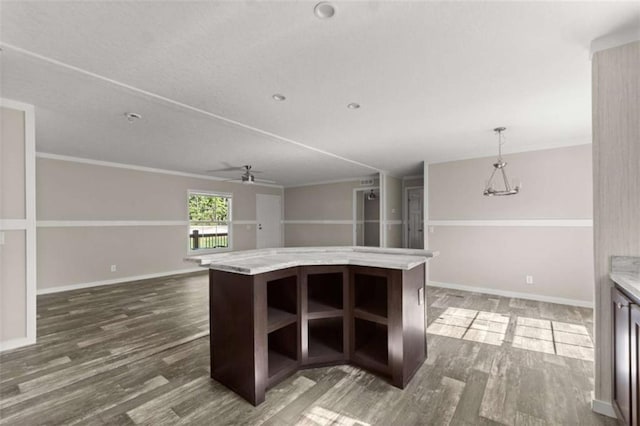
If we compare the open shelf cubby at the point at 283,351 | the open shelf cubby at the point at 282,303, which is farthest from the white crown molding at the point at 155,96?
the open shelf cubby at the point at 283,351

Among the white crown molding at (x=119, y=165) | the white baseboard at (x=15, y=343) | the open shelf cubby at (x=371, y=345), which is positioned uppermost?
the white crown molding at (x=119, y=165)

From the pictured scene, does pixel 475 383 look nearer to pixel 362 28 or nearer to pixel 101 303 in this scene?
pixel 362 28

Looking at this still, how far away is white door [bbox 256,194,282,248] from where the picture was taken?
8500 millimetres

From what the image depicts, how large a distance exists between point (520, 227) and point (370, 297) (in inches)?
136

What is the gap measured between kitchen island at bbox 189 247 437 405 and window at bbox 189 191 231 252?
16.8 feet

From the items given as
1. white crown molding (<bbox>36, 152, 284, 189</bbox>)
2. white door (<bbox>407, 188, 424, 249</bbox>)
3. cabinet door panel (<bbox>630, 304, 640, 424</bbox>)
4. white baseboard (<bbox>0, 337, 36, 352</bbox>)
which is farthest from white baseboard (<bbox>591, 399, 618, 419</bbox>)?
white crown molding (<bbox>36, 152, 284, 189</bbox>)

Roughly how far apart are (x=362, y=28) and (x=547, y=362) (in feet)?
10.4

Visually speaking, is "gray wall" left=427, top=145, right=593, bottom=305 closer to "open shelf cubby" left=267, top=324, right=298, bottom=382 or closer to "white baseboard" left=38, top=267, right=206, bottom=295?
"open shelf cubby" left=267, top=324, right=298, bottom=382

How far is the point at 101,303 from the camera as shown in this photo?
4.26 meters

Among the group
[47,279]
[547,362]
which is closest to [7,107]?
[47,279]

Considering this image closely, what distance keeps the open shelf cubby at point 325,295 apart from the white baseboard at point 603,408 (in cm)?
178

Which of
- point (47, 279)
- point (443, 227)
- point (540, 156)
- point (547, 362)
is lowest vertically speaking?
point (547, 362)

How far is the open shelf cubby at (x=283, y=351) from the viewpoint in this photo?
221 cm

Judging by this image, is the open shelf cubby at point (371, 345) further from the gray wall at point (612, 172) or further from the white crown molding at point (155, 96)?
the white crown molding at point (155, 96)
